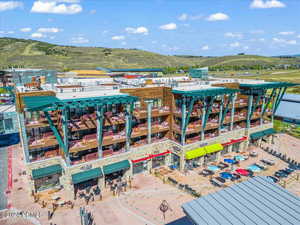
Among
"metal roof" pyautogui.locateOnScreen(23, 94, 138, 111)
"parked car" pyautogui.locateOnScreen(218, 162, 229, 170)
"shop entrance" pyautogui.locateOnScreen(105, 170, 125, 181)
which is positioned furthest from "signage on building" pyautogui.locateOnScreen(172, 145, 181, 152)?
"metal roof" pyautogui.locateOnScreen(23, 94, 138, 111)

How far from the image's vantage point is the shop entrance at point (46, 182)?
35.9 m

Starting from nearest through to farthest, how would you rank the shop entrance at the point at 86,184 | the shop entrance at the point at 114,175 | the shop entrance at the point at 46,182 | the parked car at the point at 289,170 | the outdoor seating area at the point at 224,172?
the shop entrance at the point at 46,182
the shop entrance at the point at 86,184
the outdoor seating area at the point at 224,172
the shop entrance at the point at 114,175
the parked car at the point at 289,170

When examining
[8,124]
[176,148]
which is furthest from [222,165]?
[8,124]

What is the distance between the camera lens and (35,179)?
35031 mm

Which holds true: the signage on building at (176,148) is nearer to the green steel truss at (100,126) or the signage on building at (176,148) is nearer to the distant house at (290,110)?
the green steel truss at (100,126)

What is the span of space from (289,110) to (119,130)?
59.7 m

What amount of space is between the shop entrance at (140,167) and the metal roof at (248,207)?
2460cm

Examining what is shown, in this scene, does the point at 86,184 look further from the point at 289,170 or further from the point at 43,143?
the point at 289,170

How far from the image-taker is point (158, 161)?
44.4 metres

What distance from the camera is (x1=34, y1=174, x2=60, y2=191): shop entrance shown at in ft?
118

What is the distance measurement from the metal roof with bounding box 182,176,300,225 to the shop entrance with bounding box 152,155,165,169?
84.0 ft

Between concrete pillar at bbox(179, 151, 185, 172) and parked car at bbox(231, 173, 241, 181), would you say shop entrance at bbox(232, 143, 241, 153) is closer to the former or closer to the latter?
parked car at bbox(231, 173, 241, 181)

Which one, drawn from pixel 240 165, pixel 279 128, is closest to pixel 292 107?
pixel 279 128

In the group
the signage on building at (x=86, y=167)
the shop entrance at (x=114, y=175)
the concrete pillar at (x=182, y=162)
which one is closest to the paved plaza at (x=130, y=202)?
the concrete pillar at (x=182, y=162)
